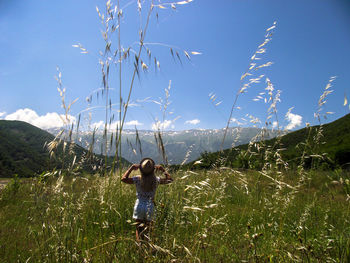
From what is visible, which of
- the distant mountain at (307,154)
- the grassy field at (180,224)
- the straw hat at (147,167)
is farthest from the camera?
the straw hat at (147,167)

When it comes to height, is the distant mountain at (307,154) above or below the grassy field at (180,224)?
above

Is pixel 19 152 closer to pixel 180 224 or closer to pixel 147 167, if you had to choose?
pixel 147 167

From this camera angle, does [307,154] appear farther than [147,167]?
No

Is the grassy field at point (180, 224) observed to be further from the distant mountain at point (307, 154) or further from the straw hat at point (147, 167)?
the straw hat at point (147, 167)

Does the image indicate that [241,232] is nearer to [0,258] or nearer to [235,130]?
[235,130]

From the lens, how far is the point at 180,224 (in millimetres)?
1897

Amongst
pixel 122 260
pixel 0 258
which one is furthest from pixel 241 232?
pixel 0 258

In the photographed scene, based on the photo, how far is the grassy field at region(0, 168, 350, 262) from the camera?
1551 millimetres

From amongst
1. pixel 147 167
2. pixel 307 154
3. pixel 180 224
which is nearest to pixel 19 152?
pixel 147 167

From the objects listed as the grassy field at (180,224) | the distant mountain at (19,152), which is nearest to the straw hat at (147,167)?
the grassy field at (180,224)

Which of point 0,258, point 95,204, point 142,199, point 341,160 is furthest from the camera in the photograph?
point 341,160

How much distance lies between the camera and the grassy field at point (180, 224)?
1.55 m

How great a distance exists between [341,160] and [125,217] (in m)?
16.5

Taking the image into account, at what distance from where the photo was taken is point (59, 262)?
4.91ft
